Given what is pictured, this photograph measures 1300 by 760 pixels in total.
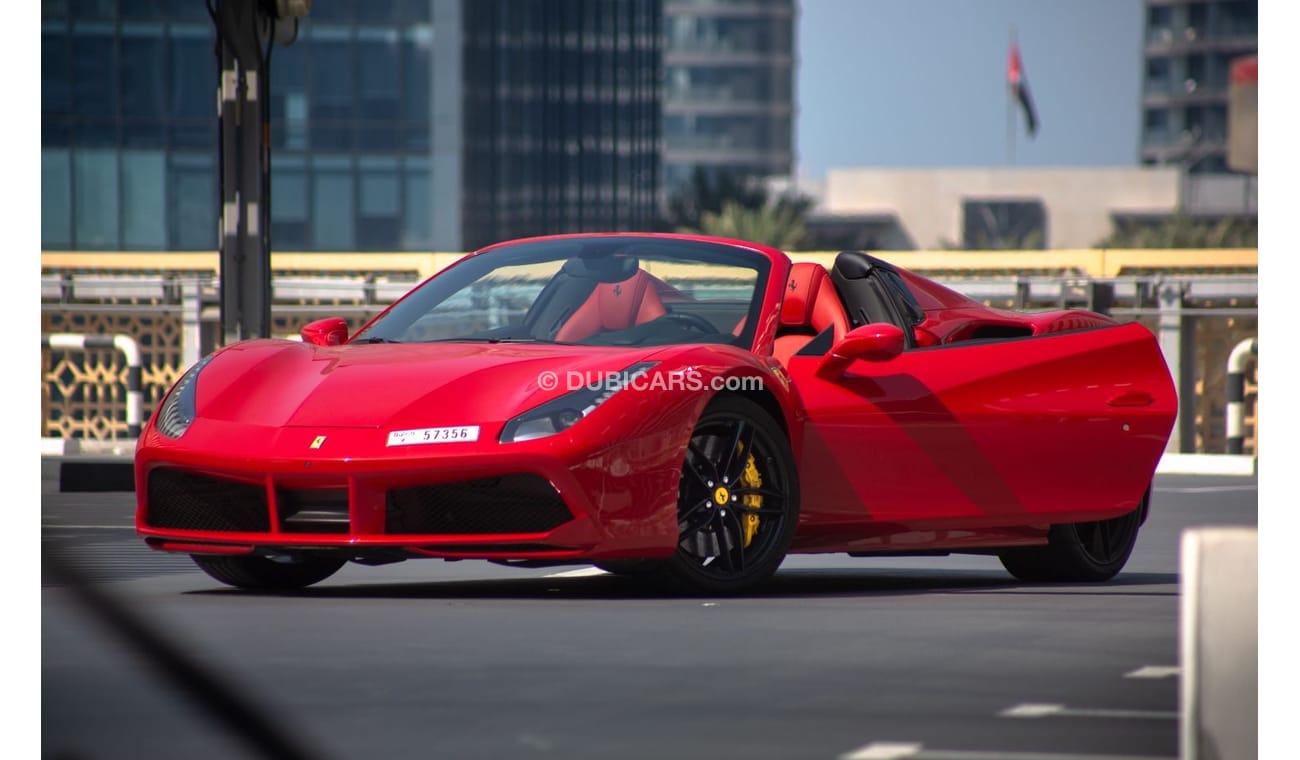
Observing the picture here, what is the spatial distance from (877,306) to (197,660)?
11.6 feet

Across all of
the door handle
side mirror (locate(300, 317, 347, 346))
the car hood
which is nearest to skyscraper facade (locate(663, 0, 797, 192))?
the door handle

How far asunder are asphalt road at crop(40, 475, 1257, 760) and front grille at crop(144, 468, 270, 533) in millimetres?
251

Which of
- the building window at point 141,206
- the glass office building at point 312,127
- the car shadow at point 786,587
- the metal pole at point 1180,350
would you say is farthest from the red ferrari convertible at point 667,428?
the building window at point 141,206

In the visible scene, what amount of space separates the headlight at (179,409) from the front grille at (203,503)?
0.14m

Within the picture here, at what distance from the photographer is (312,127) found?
6594 centimetres

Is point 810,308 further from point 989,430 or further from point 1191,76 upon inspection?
point 1191,76

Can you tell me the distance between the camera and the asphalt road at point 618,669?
4.70 meters

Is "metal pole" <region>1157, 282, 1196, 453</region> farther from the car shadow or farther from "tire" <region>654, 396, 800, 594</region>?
"tire" <region>654, 396, 800, 594</region>

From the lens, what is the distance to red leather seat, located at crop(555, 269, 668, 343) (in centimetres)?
832

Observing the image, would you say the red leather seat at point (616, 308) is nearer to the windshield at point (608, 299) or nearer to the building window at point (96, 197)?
the windshield at point (608, 299)

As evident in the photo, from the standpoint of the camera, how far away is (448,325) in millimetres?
8781

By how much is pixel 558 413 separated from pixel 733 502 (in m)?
0.78
